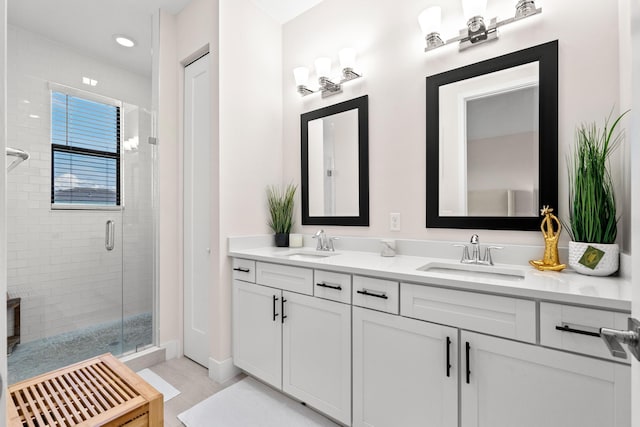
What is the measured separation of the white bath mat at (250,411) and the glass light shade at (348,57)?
2.22 metres

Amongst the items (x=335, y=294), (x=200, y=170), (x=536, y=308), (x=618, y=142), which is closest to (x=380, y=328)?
(x=335, y=294)

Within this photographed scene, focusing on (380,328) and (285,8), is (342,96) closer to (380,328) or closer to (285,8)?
(285,8)

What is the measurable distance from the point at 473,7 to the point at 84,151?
274 centimetres

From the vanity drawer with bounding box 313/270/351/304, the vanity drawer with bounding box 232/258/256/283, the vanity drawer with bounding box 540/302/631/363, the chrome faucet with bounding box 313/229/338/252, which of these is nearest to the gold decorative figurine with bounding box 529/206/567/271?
the vanity drawer with bounding box 540/302/631/363

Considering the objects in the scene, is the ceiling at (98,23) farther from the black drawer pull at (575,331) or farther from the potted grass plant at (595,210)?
the black drawer pull at (575,331)

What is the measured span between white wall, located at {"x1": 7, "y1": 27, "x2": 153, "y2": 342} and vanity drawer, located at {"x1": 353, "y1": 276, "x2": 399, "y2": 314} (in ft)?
5.91

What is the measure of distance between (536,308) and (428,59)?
1.49 m

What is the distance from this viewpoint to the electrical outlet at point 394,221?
1.91 meters

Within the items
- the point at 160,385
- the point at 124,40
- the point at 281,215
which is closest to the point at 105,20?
the point at 124,40

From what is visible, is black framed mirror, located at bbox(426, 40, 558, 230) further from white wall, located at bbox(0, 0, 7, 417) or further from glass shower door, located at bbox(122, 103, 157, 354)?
glass shower door, located at bbox(122, 103, 157, 354)

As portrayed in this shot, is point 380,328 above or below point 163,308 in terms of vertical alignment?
above

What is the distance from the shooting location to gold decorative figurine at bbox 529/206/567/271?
133 cm

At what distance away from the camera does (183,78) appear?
2465 mm

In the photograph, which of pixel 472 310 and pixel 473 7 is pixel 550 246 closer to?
pixel 472 310
